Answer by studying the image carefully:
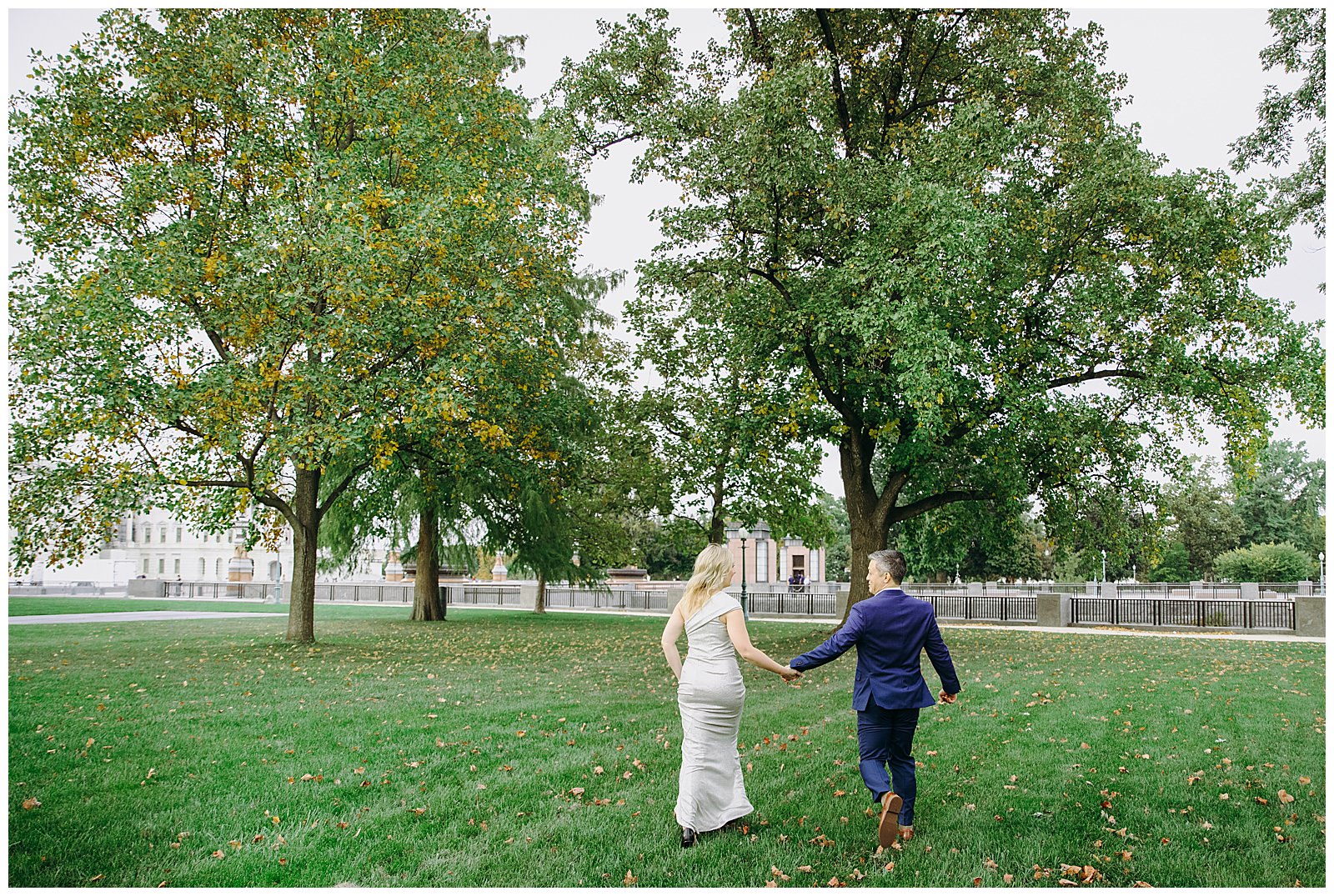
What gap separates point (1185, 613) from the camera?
2794 cm

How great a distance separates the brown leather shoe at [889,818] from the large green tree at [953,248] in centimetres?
901

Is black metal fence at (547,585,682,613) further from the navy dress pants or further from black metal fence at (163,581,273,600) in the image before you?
the navy dress pants

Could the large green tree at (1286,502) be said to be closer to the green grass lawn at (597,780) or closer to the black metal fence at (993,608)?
the black metal fence at (993,608)

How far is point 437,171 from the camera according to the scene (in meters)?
16.6

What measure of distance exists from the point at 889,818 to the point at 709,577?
1.85 m

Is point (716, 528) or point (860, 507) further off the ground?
point (860, 507)

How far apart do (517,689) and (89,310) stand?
8.74 meters

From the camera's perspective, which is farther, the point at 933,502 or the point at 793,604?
the point at 793,604

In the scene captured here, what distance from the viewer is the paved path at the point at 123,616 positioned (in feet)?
84.1

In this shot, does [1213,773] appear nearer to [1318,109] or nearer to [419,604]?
[1318,109]

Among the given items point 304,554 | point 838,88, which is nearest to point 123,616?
point 304,554

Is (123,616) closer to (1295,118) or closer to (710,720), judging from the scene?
(710,720)

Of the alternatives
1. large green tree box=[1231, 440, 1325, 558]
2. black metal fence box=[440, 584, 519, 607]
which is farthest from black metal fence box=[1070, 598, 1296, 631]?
large green tree box=[1231, 440, 1325, 558]

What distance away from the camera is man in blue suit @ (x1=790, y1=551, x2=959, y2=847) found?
5816 millimetres
